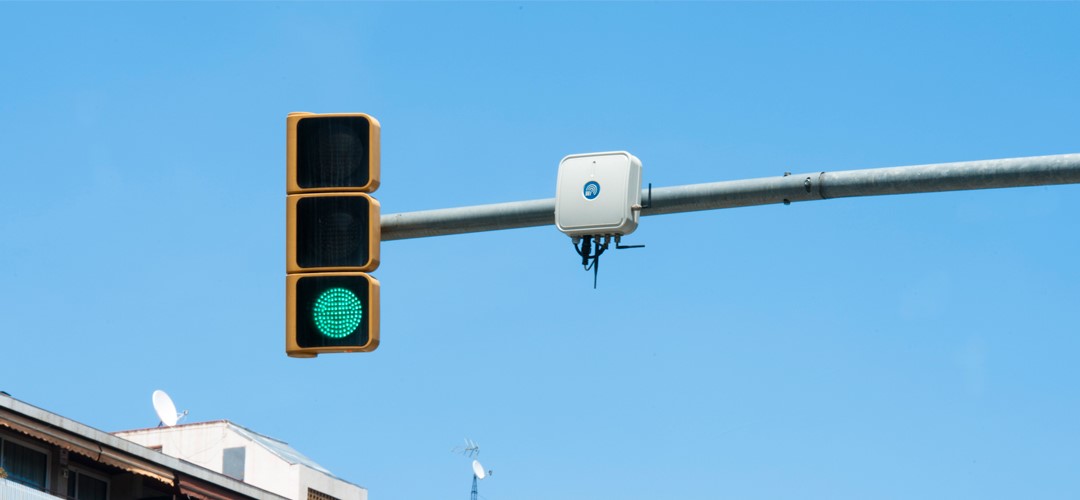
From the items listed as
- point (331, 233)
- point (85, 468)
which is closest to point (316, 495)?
point (85, 468)

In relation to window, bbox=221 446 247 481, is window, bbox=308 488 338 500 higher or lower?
lower

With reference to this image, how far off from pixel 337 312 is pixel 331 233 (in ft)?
1.49

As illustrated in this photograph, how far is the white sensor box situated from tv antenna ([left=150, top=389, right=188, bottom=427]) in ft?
138

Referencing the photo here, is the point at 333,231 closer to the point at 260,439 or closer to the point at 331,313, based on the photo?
the point at 331,313

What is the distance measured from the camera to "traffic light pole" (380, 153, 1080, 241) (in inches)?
341

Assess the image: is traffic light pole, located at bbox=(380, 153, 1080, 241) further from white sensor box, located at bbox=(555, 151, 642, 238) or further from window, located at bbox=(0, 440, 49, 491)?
window, located at bbox=(0, 440, 49, 491)

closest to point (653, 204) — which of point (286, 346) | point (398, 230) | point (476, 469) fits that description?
point (398, 230)

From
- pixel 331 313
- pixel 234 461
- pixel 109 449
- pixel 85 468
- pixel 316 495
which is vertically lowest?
pixel 331 313

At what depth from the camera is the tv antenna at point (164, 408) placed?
166 feet

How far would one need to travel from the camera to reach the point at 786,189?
931 cm

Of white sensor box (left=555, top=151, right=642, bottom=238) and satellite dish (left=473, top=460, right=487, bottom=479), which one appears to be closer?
white sensor box (left=555, top=151, right=642, bottom=238)

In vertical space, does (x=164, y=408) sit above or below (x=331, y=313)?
above

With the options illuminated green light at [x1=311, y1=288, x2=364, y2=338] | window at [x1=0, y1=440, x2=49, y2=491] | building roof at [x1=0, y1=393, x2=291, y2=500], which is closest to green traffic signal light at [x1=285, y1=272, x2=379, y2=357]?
illuminated green light at [x1=311, y1=288, x2=364, y2=338]

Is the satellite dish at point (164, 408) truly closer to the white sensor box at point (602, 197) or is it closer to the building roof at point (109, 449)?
the building roof at point (109, 449)
